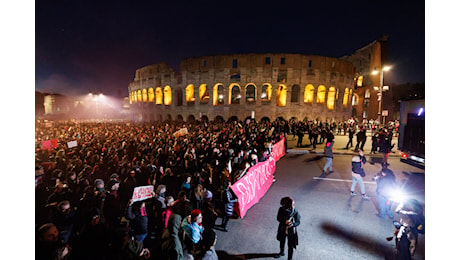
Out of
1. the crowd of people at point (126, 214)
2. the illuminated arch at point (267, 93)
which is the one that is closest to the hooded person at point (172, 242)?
the crowd of people at point (126, 214)

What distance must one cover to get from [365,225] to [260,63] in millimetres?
27987

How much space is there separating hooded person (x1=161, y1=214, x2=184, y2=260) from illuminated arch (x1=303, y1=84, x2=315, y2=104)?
32.4 m

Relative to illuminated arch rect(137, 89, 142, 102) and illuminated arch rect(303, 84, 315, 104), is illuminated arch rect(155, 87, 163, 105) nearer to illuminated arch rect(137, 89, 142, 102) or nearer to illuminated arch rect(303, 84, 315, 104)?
illuminated arch rect(137, 89, 142, 102)

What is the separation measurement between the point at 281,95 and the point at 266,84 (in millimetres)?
3219

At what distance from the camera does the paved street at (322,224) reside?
14.6 feet

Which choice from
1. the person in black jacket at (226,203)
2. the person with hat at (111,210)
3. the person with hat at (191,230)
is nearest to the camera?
the person with hat at (191,230)

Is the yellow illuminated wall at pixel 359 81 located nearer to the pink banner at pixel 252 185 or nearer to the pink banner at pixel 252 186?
the pink banner at pixel 252 185

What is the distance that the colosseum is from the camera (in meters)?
30.3

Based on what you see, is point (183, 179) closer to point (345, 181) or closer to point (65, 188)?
point (65, 188)

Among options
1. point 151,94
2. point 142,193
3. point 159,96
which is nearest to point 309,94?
point 159,96

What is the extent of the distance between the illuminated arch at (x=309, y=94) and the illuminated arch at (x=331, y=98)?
3.44 meters

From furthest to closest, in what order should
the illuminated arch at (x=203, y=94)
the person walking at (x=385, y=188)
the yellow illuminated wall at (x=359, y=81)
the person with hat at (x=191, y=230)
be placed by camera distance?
the yellow illuminated wall at (x=359, y=81) → the illuminated arch at (x=203, y=94) → the person walking at (x=385, y=188) → the person with hat at (x=191, y=230)

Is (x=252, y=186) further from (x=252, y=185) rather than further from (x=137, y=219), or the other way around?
(x=137, y=219)

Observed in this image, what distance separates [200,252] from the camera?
3502 millimetres
